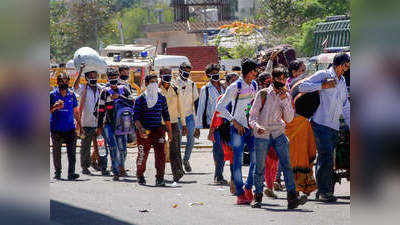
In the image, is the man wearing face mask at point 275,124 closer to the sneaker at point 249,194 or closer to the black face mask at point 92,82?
the sneaker at point 249,194

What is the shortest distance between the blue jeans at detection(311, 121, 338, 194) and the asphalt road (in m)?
0.26

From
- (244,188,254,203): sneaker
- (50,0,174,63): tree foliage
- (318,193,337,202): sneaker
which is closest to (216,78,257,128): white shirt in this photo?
(244,188,254,203): sneaker

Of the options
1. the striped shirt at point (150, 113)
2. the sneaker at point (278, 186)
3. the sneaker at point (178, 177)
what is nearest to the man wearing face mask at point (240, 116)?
the sneaker at point (278, 186)

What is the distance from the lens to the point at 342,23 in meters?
26.9

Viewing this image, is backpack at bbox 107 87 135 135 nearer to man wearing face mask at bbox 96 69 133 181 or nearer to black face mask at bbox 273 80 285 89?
man wearing face mask at bbox 96 69 133 181

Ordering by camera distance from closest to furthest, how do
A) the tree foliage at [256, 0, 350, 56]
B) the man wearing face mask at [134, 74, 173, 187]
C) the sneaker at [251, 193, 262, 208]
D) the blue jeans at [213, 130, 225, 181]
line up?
the sneaker at [251, 193, 262, 208] < the blue jeans at [213, 130, 225, 181] < the man wearing face mask at [134, 74, 173, 187] < the tree foliage at [256, 0, 350, 56]

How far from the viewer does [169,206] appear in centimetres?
1007

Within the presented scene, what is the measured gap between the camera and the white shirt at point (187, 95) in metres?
14.2

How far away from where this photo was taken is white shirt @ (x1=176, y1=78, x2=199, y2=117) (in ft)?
46.5
